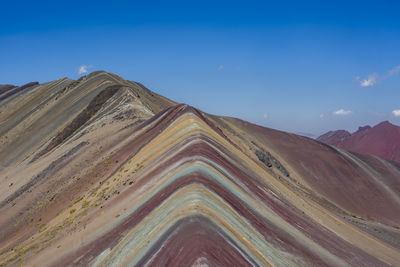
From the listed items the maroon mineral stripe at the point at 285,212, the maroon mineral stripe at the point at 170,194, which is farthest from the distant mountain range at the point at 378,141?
the maroon mineral stripe at the point at 170,194

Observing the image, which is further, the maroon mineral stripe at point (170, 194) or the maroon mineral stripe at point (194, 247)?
the maroon mineral stripe at point (170, 194)

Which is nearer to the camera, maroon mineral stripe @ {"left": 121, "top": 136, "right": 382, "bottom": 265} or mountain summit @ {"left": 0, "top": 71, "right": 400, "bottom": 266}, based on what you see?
mountain summit @ {"left": 0, "top": 71, "right": 400, "bottom": 266}

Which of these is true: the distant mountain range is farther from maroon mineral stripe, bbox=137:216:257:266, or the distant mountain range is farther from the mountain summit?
maroon mineral stripe, bbox=137:216:257:266

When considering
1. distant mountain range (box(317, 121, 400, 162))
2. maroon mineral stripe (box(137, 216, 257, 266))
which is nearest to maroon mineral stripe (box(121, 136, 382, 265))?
maroon mineral stripe (box(137, 216, 257, 266))

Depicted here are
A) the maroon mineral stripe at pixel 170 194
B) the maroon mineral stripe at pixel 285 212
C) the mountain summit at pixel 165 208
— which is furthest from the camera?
the maroon mineral stripe at pixel 285 212

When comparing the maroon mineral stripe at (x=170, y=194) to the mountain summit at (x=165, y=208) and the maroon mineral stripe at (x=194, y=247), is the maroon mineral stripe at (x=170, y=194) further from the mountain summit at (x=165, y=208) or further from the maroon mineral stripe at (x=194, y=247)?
the maroon mineral stripe at (x=194, y=247)

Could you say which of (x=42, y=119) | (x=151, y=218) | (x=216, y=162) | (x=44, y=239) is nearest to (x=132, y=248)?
(x=151, y=218)
